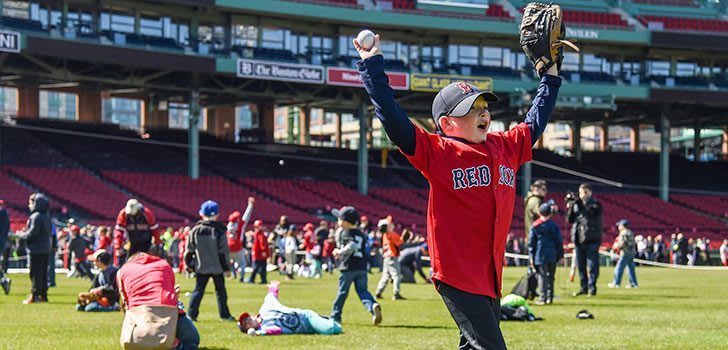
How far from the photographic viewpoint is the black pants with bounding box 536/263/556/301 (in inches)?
752

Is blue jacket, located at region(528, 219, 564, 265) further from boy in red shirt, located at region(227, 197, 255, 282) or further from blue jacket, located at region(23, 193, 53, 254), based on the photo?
boy in red shirt, located at region(227, 197, 255, 282)

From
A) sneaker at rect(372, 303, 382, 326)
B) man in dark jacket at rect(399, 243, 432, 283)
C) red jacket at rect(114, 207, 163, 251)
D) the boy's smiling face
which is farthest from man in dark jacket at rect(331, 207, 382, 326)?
man in dark jacket at rect(399, 243, 432, 283)

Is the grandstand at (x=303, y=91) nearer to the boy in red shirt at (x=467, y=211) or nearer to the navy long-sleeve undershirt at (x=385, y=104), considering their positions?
the boy in red shirt at (x=467, y=211)

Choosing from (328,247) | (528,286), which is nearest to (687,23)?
(328,247)

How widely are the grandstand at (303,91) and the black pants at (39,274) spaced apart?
2181 centimetres

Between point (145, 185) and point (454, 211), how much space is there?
143ft

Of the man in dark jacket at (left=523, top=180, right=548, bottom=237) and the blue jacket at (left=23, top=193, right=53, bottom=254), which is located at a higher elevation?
the man in dark jacket at (left=523, top=180, right=548, bottom=237)

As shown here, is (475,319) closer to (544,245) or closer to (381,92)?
(381,92)

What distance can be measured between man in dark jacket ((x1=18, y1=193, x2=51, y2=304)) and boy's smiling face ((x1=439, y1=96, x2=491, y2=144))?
45.0 ft

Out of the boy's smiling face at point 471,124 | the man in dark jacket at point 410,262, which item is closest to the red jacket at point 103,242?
the man in dark jacket at point 410,262

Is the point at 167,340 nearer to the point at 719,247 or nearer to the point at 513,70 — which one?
the point at 719,247

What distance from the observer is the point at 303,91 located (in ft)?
191

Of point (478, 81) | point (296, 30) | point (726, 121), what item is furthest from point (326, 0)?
point (726, 121)

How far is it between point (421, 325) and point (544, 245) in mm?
4535
